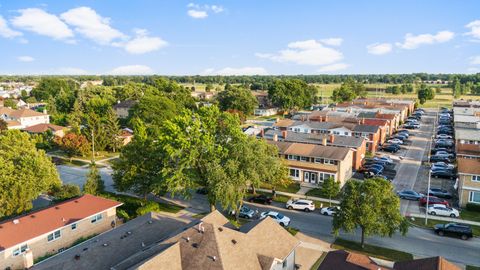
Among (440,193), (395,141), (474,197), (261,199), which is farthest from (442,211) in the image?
(395,141)

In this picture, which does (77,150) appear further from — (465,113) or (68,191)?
(465,113)

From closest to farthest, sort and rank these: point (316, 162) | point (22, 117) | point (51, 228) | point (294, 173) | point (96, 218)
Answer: point (51, 228) → point (96, 218) → point (316, 162) → point (294, 173) → point (22, 117)

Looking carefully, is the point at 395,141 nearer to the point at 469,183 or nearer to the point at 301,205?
the point at 469,183

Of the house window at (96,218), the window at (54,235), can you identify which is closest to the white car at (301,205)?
the house window at (96,218)

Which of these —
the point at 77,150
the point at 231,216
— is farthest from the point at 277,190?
the point at 77,150

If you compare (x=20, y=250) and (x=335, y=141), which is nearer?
(x=20, y=250)

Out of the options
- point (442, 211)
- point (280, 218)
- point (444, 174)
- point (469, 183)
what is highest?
point (469, 183)

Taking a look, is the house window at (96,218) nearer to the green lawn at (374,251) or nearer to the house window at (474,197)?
the green lawn at (374,251)
